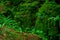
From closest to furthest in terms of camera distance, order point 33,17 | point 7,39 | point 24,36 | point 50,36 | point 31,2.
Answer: point 7,39
point 24,36
point 50,36
point 33,17
point 31,2

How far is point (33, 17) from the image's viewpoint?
9.10 meters

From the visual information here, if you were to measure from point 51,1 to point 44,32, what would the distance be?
62.7 inches

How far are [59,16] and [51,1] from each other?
3.96 ft

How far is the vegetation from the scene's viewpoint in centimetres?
616

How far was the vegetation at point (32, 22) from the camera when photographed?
616 centimetres

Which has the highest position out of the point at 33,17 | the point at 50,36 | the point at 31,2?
the point at 31,2

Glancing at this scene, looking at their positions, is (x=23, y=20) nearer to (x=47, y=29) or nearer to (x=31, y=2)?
(x=31, y=2)

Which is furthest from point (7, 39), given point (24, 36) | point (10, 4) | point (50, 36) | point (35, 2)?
point (10, 4)

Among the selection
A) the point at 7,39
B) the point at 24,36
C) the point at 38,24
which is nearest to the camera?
the point at 7,39

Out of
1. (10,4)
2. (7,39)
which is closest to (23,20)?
(10,4)

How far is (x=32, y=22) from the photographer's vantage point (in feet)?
29.8

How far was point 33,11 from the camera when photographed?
9352 millimetres

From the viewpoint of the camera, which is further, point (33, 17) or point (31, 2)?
point (31, 2)

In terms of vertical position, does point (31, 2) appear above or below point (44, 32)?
above
